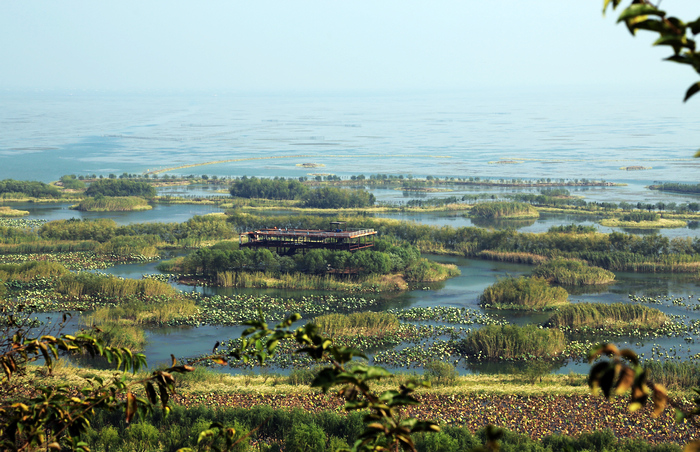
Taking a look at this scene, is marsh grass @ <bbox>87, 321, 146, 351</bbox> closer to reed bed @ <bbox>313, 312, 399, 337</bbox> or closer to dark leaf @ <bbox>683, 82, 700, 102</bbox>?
reed bed @ <bbox>313, 312, 399, 337</bbox>

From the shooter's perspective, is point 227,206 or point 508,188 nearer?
point 227,206

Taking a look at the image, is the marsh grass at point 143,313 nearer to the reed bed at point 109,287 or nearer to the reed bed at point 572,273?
the reed bed at point 109,287

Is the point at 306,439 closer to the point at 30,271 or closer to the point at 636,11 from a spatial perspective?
the point at 636,11

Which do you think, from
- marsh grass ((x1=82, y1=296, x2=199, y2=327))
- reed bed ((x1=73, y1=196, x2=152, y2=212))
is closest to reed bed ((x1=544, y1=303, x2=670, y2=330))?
marsh grass ((x1=82, y1=296, x2=199, y2=327))

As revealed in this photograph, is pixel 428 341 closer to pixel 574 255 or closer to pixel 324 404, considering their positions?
pixel 324 404

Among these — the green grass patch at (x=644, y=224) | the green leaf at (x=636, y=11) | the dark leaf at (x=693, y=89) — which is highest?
the green leaf at (x=636, y=11)

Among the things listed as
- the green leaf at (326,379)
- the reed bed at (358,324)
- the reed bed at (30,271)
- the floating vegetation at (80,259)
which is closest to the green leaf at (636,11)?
the green leaf at (326,379)

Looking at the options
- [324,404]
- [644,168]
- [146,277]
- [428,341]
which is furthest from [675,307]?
[644,168]
